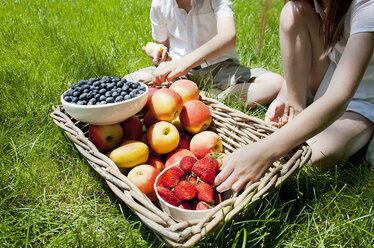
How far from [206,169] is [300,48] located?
80 centimetres

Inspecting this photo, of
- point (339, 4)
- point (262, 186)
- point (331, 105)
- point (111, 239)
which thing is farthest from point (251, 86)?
point (111, 239)

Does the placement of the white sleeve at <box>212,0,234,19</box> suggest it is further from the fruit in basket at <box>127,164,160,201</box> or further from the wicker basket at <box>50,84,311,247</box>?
the fruit in basket at <box>127,164,160,201</box>

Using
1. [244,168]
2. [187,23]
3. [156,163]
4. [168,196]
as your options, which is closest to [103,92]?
[156,163]

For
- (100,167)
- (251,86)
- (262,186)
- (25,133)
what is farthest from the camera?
(251,86)

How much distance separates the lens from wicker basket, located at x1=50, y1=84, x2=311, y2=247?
0.68 m

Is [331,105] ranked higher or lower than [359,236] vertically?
higher

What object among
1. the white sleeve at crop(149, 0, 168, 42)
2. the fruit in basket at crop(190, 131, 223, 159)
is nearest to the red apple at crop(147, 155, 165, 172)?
the fruit in basket at crop(190, 131, 223, 159)

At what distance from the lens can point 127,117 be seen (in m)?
1.06

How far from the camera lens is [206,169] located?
2.83 feet

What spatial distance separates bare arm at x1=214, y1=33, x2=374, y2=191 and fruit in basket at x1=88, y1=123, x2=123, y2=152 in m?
0.43

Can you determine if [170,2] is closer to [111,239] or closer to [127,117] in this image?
[127,117]

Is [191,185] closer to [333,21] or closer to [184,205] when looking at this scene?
[184,205]

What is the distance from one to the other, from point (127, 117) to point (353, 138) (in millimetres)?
851

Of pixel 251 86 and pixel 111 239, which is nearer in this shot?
pixel 111 239
